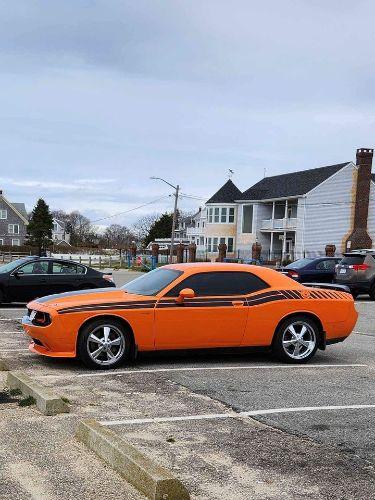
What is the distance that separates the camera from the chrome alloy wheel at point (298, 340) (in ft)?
28.7

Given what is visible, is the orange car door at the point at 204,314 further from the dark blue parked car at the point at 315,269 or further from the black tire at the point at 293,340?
the dark blue parked car at the point at 315,269

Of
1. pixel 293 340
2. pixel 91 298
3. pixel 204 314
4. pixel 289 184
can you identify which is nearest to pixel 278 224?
pixel 289 184

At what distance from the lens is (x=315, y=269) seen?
874 inches

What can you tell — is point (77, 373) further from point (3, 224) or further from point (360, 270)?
point (3, 224)

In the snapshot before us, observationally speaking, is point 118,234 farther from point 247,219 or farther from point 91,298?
point 91,298

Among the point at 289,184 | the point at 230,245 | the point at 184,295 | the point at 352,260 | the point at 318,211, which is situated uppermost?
the point at 289,184

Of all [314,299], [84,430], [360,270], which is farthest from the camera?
[360,270]

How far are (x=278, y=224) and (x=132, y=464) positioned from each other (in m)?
→ 49.2

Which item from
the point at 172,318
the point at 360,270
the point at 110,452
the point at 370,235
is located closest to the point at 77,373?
the point at 172,318

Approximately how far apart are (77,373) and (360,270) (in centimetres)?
1485

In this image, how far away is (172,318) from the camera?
8195 millimetres

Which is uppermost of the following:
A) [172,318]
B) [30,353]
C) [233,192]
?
[233,192]

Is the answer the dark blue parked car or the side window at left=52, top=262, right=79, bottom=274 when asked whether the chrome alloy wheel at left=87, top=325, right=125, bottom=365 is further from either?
the dark blue parked car

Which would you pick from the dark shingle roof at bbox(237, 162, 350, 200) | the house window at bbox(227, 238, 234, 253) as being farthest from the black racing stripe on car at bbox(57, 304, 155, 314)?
the house window at bbox(227, 238, 234, 253)
